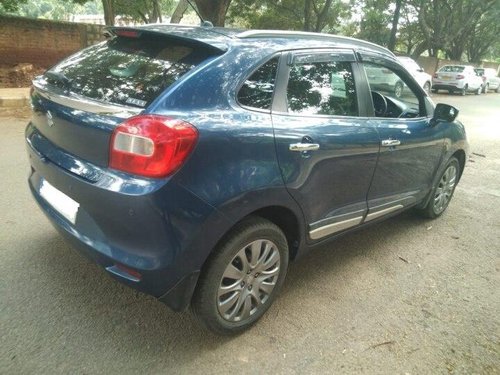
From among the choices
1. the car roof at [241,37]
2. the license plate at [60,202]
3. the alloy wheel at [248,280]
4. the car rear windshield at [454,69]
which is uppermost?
the car roof at [241,37]

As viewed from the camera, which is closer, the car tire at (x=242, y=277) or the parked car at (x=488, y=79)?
the car tire at (x=242, y=277)

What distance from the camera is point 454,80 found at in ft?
71.6

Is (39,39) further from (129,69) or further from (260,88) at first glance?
(260,88)

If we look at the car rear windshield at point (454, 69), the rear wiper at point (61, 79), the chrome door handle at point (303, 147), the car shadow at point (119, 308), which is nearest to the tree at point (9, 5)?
the car shadow at point (119, 308)

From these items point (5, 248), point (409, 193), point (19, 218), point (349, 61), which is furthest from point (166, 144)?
point (409, 193)

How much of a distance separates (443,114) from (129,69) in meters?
2.79

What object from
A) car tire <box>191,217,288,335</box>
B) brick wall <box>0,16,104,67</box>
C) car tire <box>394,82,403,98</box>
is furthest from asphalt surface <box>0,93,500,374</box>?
brick wall <box>0,16,104,67</box>

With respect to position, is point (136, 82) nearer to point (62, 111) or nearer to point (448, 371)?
point (62, 111)

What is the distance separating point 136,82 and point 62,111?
1.47ft

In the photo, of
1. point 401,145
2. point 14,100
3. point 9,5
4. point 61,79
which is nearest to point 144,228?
point 61,79

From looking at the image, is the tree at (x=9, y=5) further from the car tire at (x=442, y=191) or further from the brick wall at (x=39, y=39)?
the car tire at (x=442, y=191)

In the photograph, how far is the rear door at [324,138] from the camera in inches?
96.3

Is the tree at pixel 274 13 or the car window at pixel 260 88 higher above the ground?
the tree at pixel 274 13

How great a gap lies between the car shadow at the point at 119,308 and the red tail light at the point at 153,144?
0.89 m
